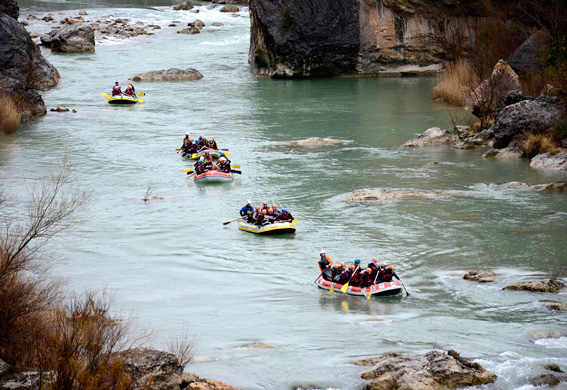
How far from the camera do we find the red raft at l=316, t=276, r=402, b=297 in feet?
75.4

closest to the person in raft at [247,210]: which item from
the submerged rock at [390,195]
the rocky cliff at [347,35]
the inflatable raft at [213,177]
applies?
the submerged rock at [390,195]

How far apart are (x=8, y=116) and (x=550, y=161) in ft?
104

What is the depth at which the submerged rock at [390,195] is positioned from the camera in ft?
108

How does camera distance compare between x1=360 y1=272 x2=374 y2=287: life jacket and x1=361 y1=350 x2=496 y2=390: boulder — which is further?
x1=360 y1=272 x2=374 y2=287: life jacket

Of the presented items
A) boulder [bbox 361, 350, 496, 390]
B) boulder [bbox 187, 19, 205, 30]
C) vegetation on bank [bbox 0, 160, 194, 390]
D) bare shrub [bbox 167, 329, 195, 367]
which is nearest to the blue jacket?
bare shrub [bbox 167, 329, 195, 367]

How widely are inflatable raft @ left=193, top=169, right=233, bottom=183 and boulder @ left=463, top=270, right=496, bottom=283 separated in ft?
54.2

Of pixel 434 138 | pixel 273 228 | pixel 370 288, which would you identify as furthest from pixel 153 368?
pixel 434 138

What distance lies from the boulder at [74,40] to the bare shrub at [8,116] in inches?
1289

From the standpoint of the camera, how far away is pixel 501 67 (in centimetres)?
4816

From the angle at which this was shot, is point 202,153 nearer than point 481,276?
No

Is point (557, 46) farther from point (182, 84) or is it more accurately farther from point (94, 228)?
point (182, 84)

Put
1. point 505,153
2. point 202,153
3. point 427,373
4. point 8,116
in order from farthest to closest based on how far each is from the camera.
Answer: point 8,116
point 202,153
point 505,153
point 427,373

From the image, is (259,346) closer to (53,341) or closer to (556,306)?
(53,341)

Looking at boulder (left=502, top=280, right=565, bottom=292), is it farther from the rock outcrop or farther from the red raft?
the rock outcrop
